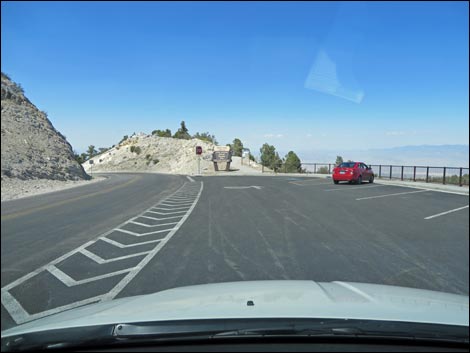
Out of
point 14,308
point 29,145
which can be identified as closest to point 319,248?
point 14,308

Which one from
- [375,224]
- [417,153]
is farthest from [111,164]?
[417,153]

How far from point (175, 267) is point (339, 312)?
3.69 metres

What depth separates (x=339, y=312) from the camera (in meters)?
2.80

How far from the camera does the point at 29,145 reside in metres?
2.96

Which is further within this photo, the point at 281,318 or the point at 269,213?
the point at 269,213

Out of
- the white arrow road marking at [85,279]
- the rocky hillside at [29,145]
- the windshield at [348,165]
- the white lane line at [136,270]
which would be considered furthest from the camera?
the windshield at [348,165]

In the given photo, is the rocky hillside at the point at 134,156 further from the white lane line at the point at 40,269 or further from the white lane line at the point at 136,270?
the white lane line at the point at 40,269

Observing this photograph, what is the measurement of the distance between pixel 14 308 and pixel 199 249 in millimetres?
3659

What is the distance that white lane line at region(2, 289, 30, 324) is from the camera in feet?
12.1

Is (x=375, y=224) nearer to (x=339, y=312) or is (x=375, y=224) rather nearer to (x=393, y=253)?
(x=393, y=253)

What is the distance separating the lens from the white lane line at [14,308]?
369 cm

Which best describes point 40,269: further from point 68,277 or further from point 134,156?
point 134,156

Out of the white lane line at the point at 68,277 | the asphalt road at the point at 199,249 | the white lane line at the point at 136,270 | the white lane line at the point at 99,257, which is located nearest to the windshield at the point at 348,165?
the asphalt road at the point at 199,249

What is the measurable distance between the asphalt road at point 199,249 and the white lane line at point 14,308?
0.01 meters
